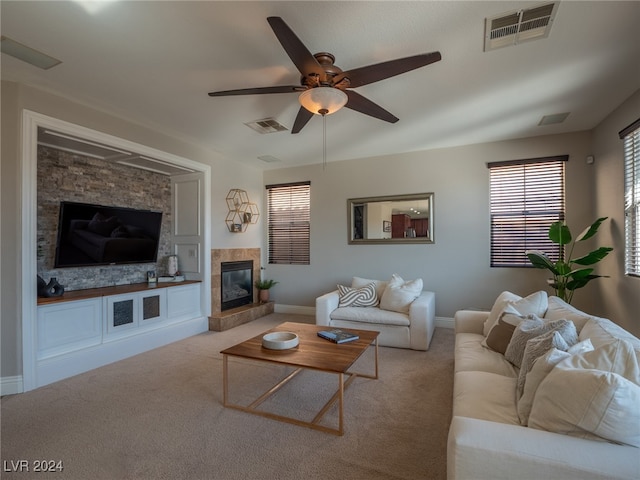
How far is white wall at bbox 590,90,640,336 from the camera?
3146 millimetres

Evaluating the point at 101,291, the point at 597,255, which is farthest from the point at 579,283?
the point at 101,291

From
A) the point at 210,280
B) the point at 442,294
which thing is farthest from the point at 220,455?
the point at 442,294

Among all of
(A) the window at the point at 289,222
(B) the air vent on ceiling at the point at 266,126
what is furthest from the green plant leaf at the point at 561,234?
(A) the window at the point at 289,222

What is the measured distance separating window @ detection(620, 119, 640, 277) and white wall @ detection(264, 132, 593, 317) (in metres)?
0.93

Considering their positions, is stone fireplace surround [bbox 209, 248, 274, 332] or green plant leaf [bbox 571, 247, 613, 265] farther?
stone fireplace surround [bbox 209, 248, 274, 332]

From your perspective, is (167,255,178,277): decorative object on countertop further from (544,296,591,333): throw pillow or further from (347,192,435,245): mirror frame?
(544,296,591,333): throw pillow

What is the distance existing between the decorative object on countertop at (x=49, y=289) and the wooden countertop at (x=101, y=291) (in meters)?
0.06

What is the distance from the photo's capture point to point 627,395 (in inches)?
44.4

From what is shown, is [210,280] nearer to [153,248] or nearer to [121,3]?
[153,248]

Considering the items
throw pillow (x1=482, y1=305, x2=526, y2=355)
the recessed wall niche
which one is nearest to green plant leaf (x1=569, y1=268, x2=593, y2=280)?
throw pillow (x1=482, y1=305, x2=526, y2=355)

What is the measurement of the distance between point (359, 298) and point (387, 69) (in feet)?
9.81

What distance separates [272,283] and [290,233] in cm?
100

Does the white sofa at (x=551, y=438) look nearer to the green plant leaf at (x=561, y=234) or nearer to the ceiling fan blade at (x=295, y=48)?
the ceiling fan blade at (x=295, y=48)

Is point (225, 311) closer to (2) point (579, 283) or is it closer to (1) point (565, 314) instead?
(1) point (565, 314)
